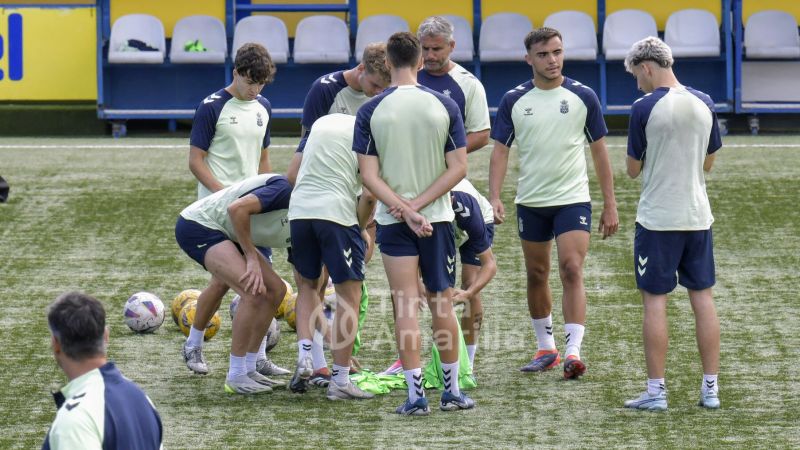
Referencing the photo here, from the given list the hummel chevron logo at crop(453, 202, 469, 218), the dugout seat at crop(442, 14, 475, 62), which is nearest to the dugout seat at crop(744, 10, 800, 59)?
the dugout seat at crop(442, 14, 475, 62)

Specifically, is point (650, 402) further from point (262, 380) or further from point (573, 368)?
point (262, 380)

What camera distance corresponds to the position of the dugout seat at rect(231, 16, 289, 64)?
54.3 feet

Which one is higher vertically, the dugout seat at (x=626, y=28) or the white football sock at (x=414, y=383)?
the dugout seat at (x=626, y=28)

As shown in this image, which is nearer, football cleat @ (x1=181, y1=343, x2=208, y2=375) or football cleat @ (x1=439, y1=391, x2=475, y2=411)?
football cleat @ (x1=439, y1=391, x2=475, y2=411)

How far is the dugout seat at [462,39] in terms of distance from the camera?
1623 centimetres

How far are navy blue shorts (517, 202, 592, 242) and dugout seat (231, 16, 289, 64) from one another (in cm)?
933

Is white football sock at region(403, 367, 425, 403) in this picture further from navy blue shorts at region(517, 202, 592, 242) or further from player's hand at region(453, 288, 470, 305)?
navy blue shorts at region(517, 202, 592, 242)

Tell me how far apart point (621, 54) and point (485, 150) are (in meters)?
2.29

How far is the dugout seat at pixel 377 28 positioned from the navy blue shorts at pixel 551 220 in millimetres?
9059

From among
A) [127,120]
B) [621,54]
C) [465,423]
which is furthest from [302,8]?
[465,423]

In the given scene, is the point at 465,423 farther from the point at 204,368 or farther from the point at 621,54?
the point at 621,54

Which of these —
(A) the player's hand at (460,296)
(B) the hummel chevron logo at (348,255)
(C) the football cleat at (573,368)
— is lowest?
(C) the football cleat at (573,368)

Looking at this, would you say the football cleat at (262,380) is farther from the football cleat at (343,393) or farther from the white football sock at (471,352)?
the white football sock at (471,352)

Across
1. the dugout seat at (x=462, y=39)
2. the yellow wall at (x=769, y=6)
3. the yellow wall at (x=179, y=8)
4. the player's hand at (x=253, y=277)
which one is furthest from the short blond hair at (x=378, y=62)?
the yellow wall at (x=769, y=6)
